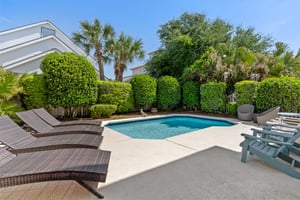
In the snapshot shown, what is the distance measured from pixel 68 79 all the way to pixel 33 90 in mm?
1733

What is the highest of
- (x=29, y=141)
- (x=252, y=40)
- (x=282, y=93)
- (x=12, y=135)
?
(x=252, y=40)

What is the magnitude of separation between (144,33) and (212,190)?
1655 centimetres

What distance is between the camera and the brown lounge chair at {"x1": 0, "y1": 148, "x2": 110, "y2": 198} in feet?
7.09

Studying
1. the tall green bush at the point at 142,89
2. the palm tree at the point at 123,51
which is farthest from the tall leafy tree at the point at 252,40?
the tall green bush at the point at 142,89

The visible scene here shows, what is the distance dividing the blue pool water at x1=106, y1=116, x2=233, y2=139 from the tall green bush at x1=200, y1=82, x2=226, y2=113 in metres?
1.79

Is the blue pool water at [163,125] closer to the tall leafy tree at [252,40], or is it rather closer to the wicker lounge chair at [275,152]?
the wicker lounge chair at [275,152]

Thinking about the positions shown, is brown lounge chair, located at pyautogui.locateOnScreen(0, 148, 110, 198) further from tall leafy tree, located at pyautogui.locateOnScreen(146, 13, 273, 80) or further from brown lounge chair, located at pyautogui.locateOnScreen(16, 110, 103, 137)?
tall leafy tree, located at pyautogui.locateOnScreen(146, 13, 273, 80)

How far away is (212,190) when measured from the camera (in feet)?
8.81

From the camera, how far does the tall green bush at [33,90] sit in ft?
28.6

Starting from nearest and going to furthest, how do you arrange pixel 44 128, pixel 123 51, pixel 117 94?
pixel 44 128 → pixel 117 94 → pixel 123 51

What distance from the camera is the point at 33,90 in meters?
8.79

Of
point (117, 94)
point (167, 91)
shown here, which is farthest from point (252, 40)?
point (117, 94)

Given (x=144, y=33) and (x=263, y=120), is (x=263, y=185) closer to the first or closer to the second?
(x=263, y=120)

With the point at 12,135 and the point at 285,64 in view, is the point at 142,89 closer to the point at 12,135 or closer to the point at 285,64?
the point at 12,135
